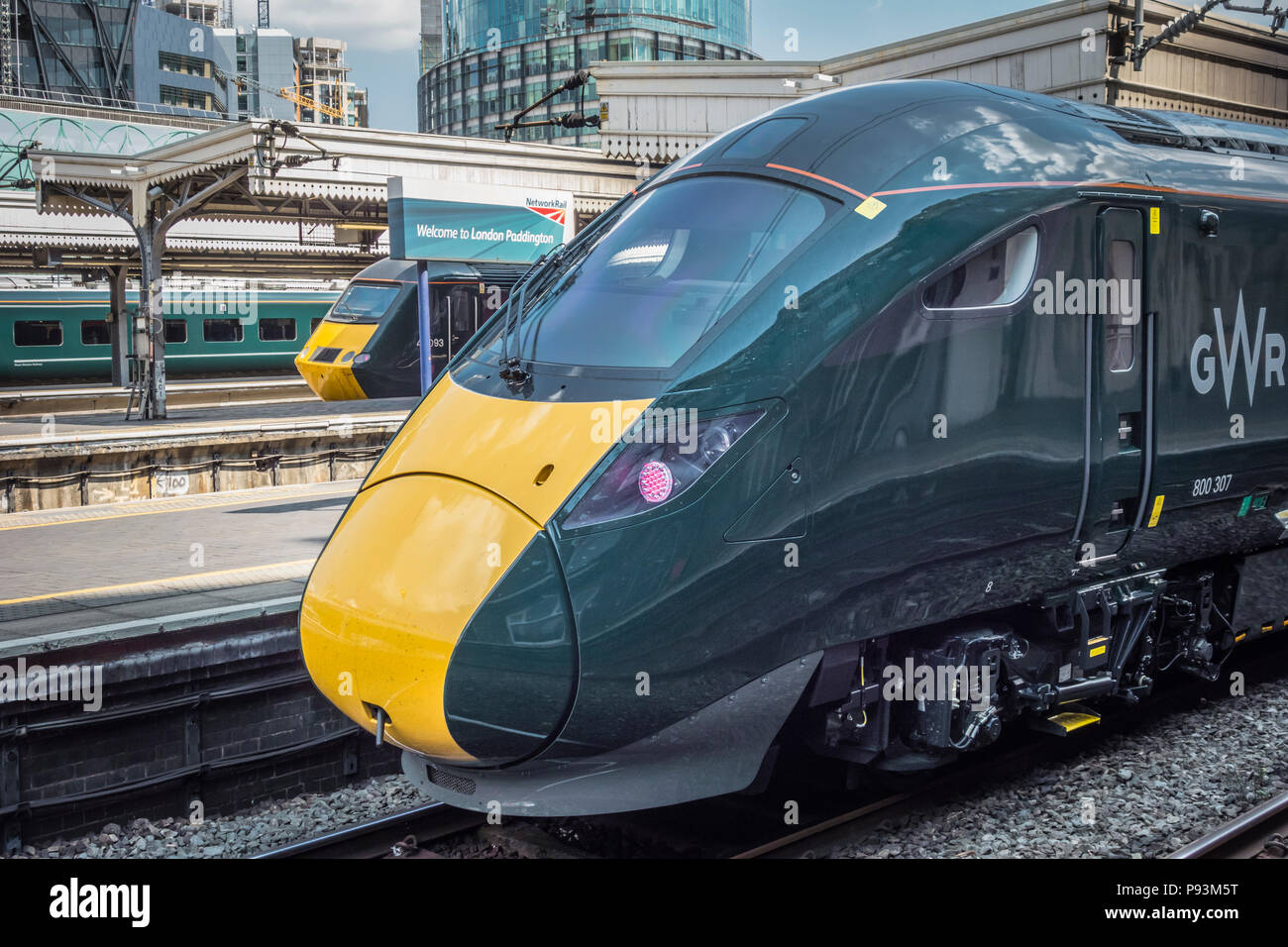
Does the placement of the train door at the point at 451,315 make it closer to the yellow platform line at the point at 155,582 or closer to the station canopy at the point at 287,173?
the station canopy at the point at 287,173

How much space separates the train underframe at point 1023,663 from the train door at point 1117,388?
1.18 feet

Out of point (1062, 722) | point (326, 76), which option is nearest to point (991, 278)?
point (1062, 722)

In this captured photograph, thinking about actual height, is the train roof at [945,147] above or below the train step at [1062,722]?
above

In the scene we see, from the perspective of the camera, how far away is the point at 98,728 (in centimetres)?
644

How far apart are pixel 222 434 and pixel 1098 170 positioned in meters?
14.9

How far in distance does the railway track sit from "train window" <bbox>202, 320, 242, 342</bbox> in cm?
3371

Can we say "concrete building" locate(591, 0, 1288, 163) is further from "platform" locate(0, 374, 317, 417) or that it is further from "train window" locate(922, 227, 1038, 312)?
"platform" locate(0, 374, 317, 417)

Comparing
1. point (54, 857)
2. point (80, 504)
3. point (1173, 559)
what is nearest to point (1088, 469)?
point (1173, 559)

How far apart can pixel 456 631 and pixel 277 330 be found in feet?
111

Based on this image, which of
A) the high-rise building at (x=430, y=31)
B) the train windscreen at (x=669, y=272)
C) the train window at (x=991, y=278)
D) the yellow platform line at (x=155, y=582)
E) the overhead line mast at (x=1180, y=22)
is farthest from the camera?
the high-rise building at (x=430, y=31)

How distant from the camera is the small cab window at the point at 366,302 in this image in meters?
17.9

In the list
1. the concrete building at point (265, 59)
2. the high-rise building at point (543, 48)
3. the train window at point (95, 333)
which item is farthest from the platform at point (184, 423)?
the concrete building at point (265, 59)

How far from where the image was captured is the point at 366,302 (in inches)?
722

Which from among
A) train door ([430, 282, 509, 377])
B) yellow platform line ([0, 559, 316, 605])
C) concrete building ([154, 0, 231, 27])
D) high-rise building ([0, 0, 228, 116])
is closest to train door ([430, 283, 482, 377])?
train door ([430, 282, 509, 377])
